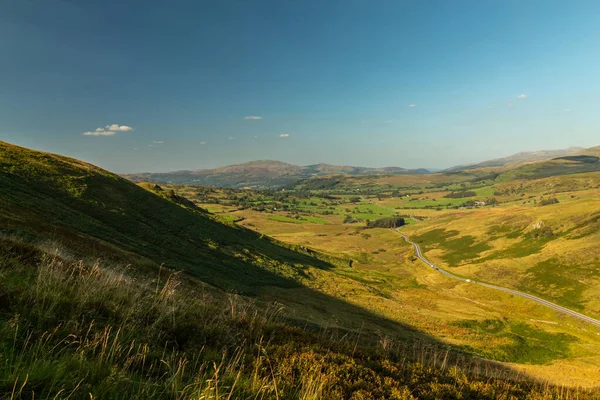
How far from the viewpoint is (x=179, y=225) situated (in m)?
67.6

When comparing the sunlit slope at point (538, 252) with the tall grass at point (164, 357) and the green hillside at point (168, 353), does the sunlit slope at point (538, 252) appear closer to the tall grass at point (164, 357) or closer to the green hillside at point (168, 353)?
the green hillside at point (168, 353)

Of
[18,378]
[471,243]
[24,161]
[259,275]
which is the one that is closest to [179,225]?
[259,275]

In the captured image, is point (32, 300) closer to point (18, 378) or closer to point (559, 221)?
point (18, 378)

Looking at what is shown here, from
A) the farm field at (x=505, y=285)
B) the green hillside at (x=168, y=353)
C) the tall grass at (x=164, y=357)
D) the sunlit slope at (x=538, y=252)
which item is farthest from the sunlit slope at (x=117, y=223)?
the sunlit slope at (x=538, y=252)

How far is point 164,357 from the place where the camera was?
6.58 metres

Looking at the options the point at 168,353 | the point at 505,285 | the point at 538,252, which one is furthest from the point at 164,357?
the point at 538,252

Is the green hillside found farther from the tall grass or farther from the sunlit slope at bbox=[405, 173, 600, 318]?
the sunlit slope at bbox=[405, 173, 600, 318]

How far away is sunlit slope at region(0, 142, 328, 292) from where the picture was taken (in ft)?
102

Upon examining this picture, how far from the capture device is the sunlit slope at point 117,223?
30984mm

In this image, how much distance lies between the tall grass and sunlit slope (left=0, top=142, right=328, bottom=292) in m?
20.3

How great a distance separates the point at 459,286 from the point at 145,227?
375 feet

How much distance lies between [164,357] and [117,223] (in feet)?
168

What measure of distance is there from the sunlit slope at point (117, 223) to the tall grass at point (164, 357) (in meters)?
20.3

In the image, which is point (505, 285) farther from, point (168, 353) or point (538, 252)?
point (168, 353)
